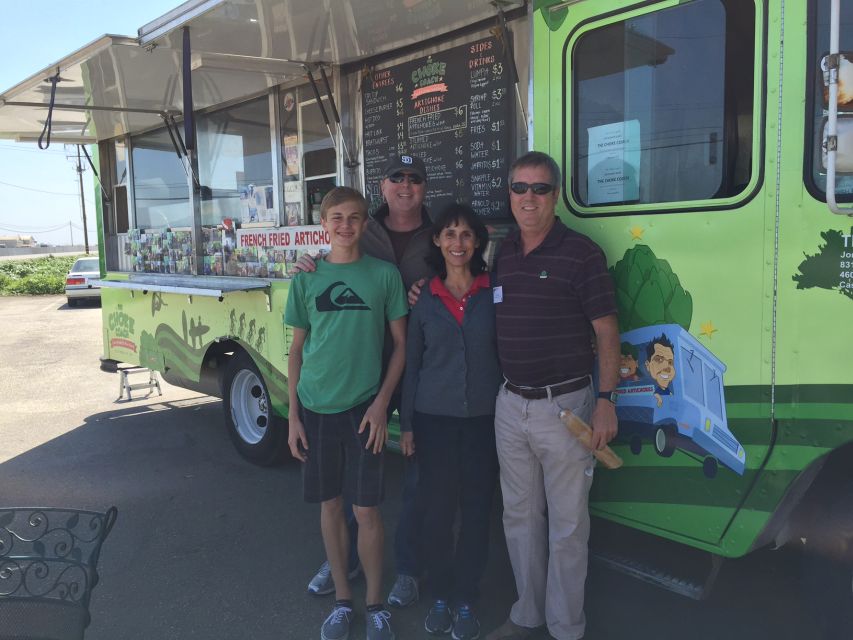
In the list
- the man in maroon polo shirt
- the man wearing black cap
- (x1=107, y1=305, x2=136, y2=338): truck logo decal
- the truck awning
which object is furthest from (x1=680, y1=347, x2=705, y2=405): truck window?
(x1=107, y1=305, x2=136, y2=338): truck logo decal

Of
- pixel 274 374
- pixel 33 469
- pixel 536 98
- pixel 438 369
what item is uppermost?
pixel 536 98

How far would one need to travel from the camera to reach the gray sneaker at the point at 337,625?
3.10 meters

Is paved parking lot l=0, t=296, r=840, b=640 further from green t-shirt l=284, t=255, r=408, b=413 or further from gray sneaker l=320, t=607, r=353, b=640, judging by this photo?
green t-shirt l=284, t=255, r=408, b=413

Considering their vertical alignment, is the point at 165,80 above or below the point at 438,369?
above

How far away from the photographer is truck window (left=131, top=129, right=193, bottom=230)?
640 centimetres

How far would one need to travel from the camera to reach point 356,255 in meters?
3.13

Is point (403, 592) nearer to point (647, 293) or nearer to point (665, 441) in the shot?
point (665, 441)

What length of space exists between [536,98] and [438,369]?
121 centimetres

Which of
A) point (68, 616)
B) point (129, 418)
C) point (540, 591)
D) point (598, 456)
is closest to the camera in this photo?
point (68, 616)

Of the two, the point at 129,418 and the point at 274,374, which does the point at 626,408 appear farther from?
the point at 129,418

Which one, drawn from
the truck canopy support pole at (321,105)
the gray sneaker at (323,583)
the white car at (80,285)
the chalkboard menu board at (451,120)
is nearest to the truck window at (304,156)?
the truck canopy support pole at (321,105)

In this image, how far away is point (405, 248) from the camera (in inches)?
133

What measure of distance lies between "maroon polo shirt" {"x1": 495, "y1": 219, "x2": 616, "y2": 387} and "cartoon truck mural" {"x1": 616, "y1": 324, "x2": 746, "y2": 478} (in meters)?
0.20

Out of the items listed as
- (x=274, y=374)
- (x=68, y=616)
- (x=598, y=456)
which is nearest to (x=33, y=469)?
(x=274, y=374)
